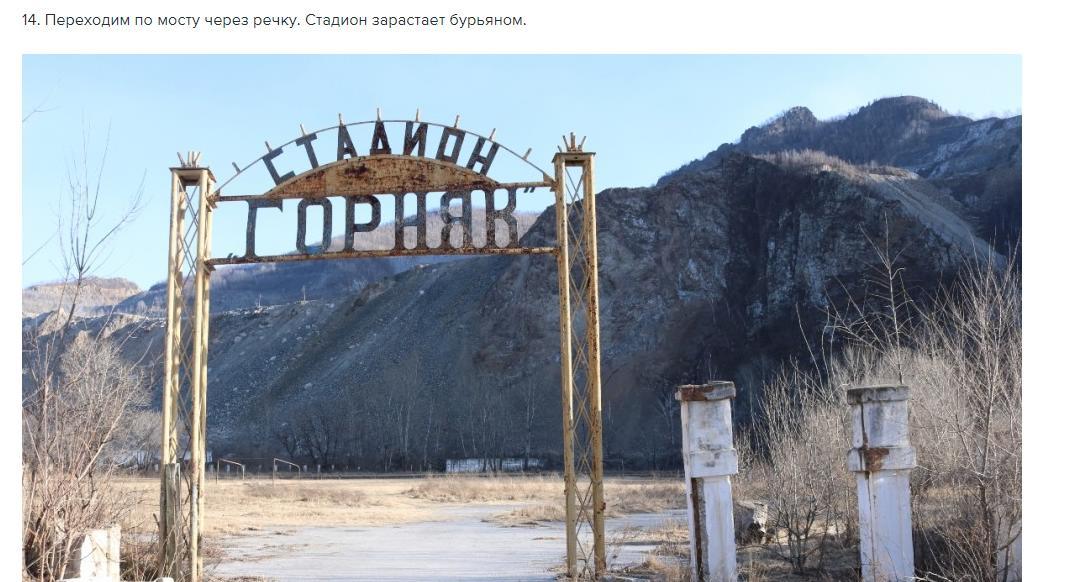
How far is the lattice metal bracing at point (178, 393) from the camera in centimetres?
1246

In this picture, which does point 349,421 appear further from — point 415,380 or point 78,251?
point 78,251

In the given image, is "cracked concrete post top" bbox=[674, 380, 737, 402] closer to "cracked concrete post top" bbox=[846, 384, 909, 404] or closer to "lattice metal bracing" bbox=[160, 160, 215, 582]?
"cracked concrete post top" bbox=[846, 384, 909, 404]

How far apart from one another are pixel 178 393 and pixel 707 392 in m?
6.18

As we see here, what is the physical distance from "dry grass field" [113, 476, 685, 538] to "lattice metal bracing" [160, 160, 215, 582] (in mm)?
4424

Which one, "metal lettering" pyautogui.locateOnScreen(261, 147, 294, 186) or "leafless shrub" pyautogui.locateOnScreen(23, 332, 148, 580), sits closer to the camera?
"leafless shrub" pyautogui.locateOnScreen(23, 332, 148, 580)

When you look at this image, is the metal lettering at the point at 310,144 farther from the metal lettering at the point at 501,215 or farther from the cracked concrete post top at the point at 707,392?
the cracked concrete post top at the point at 707,392

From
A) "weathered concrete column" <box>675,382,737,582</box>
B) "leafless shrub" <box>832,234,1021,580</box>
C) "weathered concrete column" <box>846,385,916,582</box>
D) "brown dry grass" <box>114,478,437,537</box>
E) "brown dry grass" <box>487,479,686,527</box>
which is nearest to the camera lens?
"leafless shrub" <box>832,234,1021,580</box>

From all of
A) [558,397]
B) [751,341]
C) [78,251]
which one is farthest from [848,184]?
[78,251]

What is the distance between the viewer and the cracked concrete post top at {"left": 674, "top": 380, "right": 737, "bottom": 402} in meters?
11.2

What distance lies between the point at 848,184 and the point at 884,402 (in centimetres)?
5463

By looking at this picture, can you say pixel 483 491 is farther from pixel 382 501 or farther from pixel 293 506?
pixel 293 506

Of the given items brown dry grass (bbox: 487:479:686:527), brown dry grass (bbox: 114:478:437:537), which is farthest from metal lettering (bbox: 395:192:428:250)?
brown dry grass (bbox: 487:479:686:527)

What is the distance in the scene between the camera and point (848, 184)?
62.8 meters

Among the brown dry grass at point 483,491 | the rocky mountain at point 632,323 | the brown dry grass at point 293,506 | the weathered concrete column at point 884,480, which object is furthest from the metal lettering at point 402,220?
the rocky mountain at point 632,323
